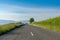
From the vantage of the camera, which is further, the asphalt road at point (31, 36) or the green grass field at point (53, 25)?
the green grass field at point (53, 25)

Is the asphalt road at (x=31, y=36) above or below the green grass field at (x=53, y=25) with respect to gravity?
above

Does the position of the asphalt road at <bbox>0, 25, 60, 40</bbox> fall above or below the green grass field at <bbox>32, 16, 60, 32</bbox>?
above

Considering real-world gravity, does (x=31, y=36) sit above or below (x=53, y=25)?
above

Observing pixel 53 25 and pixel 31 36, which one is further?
pixel 53 25

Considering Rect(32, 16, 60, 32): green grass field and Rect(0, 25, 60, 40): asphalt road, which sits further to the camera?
Rect(32, 16, 60, 32): green grass field
